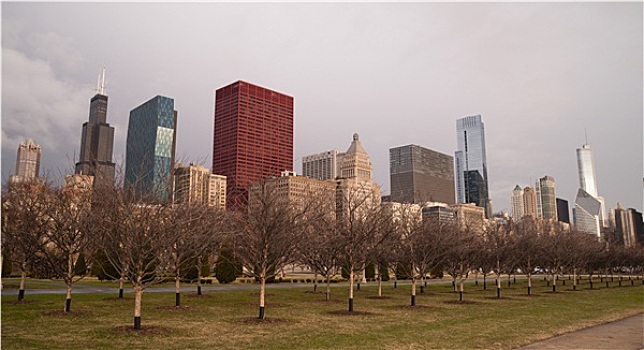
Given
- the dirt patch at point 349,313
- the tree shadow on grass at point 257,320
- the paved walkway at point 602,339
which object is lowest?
the paved walkway at point 602,339

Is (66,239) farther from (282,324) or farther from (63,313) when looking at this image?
(282,324)

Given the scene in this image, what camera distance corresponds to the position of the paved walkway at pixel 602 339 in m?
14.2

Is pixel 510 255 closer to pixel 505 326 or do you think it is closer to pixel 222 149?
pixel 505 326

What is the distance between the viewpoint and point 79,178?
3011cm

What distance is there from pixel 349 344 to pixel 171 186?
34.1ft

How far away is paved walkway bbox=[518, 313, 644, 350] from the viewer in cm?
1420

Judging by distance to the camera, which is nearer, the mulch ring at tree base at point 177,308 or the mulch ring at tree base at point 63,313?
the mulch ring at tree base at point 63,313

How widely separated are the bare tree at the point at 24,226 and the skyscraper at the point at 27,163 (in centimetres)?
363

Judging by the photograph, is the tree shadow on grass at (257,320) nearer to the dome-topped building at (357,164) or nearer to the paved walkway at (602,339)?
the paved walkway at (602,339)

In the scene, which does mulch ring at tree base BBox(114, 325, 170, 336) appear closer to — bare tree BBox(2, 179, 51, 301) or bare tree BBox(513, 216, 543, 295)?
bare tree BBox(2, 179, 51, 301)

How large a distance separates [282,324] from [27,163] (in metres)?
25.5

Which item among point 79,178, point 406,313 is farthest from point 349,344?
point 79,178

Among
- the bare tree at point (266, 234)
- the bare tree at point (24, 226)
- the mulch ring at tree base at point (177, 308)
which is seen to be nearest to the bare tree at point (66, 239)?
the bare tree at point (24, 226)

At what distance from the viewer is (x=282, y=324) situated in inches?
719
